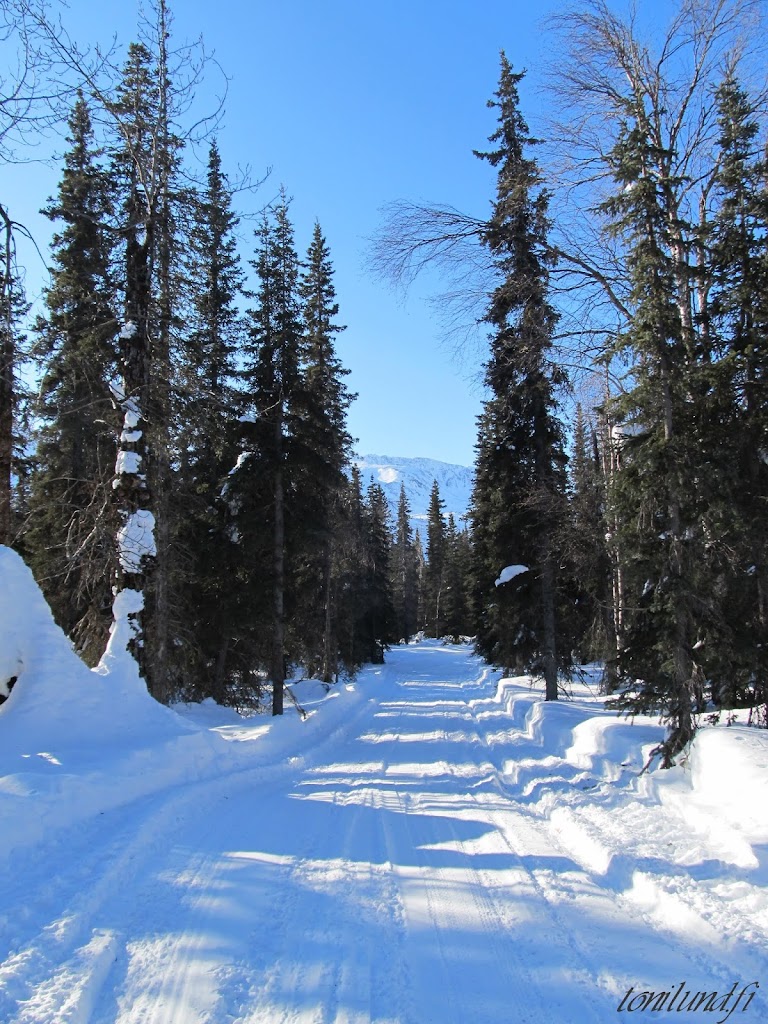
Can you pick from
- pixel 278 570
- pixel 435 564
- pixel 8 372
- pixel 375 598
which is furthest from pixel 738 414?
pixel 435 564

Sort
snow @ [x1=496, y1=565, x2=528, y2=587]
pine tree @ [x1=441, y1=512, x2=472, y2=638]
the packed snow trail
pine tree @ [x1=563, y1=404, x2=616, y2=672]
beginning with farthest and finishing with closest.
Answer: pine tree @ [x1=441, y1=512, x2=472, y2=638] → snow @ [x1=496, y1=565, x2=528, y2=587] → pine tree @ [x1=563, y1=404, x2=616, y2=672] → the packed snow trail

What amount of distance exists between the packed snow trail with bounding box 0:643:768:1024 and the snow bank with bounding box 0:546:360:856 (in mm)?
382

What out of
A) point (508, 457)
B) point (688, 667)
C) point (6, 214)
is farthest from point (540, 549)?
point (6, 214)

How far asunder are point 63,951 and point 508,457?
1781cm

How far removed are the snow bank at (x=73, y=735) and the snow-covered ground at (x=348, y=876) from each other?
0.03 m

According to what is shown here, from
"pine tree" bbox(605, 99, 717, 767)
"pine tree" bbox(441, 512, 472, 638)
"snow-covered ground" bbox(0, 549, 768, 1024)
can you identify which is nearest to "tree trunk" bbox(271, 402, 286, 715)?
"snow-covered ground" bbox(0, 549, 768, 1024)

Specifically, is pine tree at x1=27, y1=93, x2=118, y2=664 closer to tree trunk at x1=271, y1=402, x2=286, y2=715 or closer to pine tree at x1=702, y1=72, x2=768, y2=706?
tree trunk at x1=271, y1=402, x2=286, y2=715

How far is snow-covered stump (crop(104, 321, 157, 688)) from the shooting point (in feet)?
33.5

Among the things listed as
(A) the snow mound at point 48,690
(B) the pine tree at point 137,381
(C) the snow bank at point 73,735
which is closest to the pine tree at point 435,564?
(B) the pine tree at point 137,381

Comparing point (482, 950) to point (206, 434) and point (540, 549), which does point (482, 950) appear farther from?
point (540, 549)

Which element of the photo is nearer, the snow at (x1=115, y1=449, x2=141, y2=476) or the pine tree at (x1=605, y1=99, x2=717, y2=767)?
the pine tree at (x1=605, y1=99, x2=717, y2=767)

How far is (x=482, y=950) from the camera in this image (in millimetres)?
4113

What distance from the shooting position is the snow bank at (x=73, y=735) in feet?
19.6

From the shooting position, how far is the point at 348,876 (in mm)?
5324
